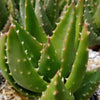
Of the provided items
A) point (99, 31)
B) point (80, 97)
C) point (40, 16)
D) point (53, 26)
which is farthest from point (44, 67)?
point (99, 31)

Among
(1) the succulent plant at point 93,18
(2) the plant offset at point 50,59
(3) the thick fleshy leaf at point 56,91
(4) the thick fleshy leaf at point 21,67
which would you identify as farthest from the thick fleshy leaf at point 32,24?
(1) the succulent plant at point 93,18

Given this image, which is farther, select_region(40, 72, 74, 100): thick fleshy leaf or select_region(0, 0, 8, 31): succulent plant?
select_region(0, 0, 8, 31): succulent plant

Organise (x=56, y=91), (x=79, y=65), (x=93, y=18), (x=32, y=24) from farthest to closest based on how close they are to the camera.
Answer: (x=93, y=18)
(x=32, y=24)
(x=79, y=65)
(x=56, y=91)

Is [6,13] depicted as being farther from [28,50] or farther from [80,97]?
[80,97]

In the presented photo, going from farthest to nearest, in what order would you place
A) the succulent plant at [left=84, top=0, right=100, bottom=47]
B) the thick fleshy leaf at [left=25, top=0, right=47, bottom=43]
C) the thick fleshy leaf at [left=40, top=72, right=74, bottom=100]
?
the succulent plant at [left=84, top=0, right=100, bottom=47] < the thick fleshy leaf at [left=25, top=0, right=47, bottom=43] < the thick fleshy leaf at [left=40, top=72, right=74, bottom=100]

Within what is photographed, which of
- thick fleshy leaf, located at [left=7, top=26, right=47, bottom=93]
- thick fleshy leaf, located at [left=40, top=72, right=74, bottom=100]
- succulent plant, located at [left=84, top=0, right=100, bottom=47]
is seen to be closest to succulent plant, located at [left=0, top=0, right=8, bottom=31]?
succulent plant, located at [left=84, top=0, right=100, bottom=47]

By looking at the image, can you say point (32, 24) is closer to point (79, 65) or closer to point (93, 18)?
point (79, 65)

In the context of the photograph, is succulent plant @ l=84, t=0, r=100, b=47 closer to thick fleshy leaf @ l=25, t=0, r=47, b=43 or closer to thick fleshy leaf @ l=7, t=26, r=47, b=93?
thick fleshy leaf @ l=25, t=0, r=47, b=43

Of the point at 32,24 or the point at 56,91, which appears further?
the point at 32,24

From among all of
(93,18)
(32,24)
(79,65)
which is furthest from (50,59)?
(93,18)
